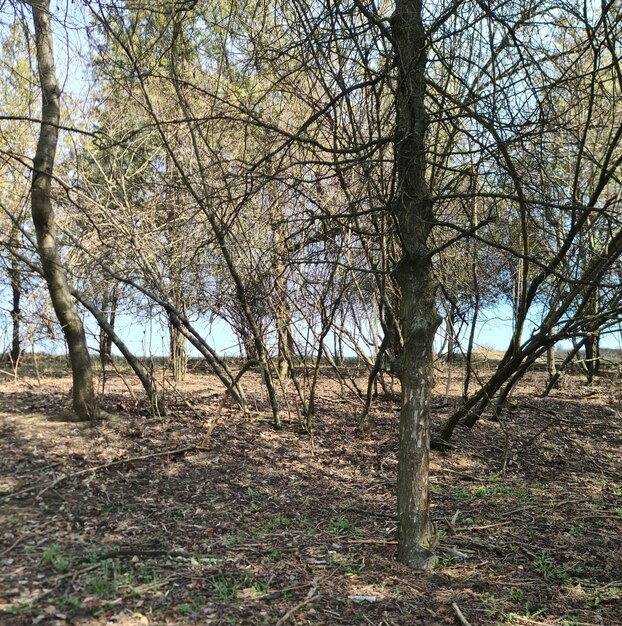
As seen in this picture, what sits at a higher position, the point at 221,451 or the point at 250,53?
the point at 250,53

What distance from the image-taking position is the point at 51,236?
6.15 m

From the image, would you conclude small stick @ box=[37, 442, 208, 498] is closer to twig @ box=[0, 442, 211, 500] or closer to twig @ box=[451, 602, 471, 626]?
twig @ box=[0, 442, 211, 500]

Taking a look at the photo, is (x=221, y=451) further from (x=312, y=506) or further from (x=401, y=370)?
(x=401, y=370)

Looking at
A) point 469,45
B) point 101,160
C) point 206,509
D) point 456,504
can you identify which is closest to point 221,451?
point 206,509

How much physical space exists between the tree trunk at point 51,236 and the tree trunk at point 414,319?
3621 millimetres

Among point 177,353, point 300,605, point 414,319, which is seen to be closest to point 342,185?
point 414,319

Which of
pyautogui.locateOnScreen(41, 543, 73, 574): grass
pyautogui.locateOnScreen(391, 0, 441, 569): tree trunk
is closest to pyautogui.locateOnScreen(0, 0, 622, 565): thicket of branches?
pyautogui.locateOnScreen(391, 0, 441, 569): tree trunk

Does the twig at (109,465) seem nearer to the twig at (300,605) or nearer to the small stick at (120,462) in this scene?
the small stick at (120,462)

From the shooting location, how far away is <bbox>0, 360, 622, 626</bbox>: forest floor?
3.44 meters

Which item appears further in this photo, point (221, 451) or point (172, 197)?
point (172, 197)

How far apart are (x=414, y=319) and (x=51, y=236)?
3.99 meters

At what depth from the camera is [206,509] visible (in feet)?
15.8

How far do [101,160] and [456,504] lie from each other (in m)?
8.10

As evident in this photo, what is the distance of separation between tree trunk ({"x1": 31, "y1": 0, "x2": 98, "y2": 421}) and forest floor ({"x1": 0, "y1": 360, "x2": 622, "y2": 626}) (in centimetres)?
47
